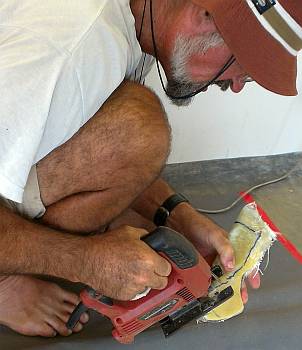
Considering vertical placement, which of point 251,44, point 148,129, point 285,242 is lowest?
point 285,242

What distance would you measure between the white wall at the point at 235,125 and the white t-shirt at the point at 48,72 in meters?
0.66

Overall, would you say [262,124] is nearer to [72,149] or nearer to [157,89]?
[157,89]

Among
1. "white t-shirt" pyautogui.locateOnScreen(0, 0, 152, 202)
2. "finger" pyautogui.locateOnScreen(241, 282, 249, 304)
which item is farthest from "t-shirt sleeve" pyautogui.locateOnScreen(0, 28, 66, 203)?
"finger" pyautogui.locateOnScreen(241, 282, 249, 304)

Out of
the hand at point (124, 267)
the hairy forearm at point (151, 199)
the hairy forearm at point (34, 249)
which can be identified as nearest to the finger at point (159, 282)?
the hand at point (124, 267)

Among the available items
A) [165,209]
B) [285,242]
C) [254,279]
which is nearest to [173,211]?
[165,209]

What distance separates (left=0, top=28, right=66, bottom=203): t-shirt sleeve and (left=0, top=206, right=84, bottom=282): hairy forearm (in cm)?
10

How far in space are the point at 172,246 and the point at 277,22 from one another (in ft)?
1.49

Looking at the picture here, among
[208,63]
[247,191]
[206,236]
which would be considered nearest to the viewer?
[208,63]

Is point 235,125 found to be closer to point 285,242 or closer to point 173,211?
point 285,242

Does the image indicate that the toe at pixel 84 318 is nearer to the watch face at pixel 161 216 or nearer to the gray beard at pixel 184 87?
the watch face at pixel 161 216

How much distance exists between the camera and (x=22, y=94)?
0.86 meters

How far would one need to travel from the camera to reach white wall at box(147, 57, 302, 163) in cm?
169

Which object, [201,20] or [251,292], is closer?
[201,20]

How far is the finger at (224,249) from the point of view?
1121 mm
